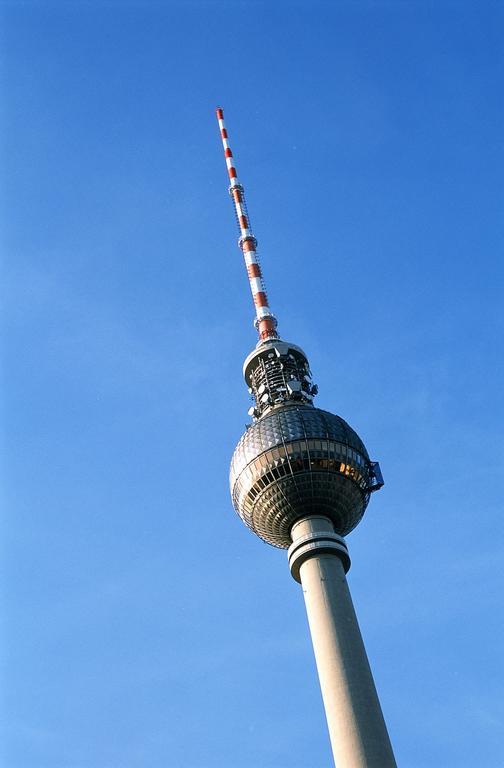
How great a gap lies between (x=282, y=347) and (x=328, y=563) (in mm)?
19552

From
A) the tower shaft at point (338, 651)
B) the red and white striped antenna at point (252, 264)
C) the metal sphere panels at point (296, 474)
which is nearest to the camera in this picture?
the tower shaft at point (338, 651)

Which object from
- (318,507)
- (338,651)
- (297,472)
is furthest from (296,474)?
(338,651)

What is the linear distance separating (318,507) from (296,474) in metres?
2.64

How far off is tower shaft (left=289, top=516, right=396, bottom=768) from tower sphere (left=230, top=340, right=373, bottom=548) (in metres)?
1.35

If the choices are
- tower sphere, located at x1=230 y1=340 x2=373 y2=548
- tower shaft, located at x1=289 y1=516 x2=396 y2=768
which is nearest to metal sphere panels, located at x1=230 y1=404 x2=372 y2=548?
tower sphere, located at x1=230 y1=340 x2=373 y2=548

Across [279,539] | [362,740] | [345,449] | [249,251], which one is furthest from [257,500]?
[249,251]

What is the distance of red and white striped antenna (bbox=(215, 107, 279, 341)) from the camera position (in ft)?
232

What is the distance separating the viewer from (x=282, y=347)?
67.1m

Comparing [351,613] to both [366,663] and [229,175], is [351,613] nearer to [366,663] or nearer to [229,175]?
[366,663]

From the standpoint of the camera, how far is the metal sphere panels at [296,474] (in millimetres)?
56156

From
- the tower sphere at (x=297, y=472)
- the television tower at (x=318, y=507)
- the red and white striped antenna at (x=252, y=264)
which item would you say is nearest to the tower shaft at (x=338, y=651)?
the television tower at (x=318, y=507)

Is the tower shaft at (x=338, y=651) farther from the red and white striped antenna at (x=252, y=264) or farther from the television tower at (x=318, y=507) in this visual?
the red and white striped antenna at (x=252, y=264)

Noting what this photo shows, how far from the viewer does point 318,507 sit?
5634 cm

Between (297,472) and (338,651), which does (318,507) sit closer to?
(297,472)
